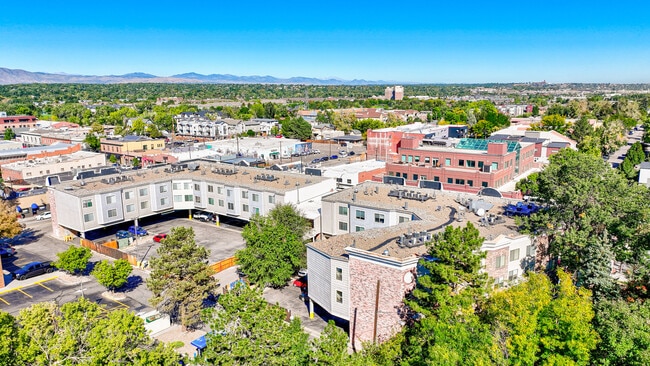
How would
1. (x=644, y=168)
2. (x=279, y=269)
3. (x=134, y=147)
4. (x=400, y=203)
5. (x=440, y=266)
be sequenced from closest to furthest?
(x=440, y=266)
(x=279, y=269)
(x=400, y=203)
(x=644, y=168)
(x=134, y=147)

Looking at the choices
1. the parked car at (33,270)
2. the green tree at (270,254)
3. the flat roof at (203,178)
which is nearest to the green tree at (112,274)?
the parked car at (33,270)

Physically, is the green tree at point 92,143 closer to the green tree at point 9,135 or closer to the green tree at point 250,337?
the green tree at point 9,135

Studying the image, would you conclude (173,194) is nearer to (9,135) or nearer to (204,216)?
(204,216)

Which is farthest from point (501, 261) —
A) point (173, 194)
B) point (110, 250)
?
point (173, 194)

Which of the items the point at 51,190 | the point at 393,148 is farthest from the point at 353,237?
the point at 393,148

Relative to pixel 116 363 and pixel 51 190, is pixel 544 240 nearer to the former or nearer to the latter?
pixel 116 363

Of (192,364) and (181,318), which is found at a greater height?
(192,364)

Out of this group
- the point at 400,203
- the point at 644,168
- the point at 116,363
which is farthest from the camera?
the point at 644,168
